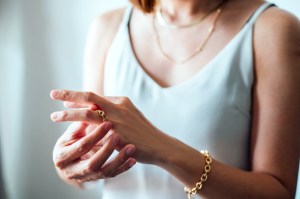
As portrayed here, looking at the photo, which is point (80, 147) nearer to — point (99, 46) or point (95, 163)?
point (95, 163)

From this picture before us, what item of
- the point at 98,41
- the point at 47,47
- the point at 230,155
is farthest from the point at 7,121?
the point at 230,155

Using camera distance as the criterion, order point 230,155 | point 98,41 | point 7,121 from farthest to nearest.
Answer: point 7,121 → point 98,41 → point 230,155

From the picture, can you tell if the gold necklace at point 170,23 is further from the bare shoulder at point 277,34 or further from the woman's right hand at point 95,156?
the woman's right hand at point 95,156

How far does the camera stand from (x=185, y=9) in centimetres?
85

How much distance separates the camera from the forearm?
0.64 meters

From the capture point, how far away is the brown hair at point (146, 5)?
0.88 m

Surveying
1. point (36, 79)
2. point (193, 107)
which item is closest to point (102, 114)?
point (193, 107)

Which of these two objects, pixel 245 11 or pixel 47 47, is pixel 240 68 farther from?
pixel 47 47

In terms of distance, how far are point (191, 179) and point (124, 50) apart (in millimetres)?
337

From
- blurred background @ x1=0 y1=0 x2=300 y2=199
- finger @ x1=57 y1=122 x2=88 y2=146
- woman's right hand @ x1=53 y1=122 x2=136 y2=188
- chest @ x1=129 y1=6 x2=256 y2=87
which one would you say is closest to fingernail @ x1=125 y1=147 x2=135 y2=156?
woman's right hand @ x1=53 y1=122 x2=136 y2=188

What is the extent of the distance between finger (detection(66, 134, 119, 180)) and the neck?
14.6 inches

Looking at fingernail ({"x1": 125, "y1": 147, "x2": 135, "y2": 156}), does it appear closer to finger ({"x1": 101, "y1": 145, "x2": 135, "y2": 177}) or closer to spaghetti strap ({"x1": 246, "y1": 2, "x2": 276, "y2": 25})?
finger ({"x1": 101, "y1": 145, "x2": 135, "y2": 177})

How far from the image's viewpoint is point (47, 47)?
4.67 feet

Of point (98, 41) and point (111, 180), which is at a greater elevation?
point (98, 41)
